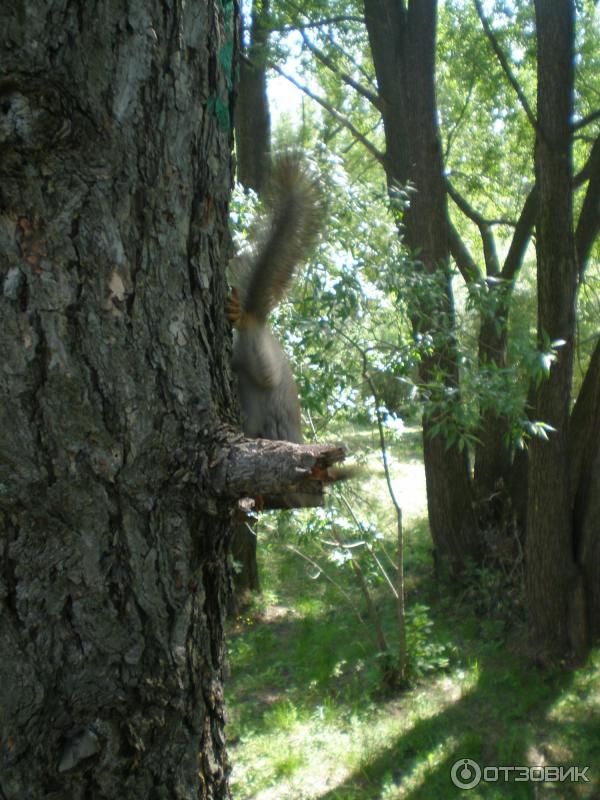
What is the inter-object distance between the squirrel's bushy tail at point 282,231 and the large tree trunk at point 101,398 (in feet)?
2.28

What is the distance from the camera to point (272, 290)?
2.93 meters

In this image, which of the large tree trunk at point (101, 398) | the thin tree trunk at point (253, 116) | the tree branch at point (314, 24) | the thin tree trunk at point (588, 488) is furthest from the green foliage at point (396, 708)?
the tree branch at point (314, 24)

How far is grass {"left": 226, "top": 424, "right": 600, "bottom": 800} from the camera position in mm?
4645

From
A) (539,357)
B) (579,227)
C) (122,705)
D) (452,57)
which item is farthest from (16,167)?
(452,57)

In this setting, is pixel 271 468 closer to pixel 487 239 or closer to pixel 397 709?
pixel 397 709

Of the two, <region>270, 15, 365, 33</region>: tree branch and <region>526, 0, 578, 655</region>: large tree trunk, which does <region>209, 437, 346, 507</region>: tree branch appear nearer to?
<region>526, 0, 578, 655</region>: large tree trunk

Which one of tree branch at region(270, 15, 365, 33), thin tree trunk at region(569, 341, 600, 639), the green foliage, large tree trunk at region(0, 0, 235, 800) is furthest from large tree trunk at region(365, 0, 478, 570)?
large tree trunk at region(0, 0, 235, 800)

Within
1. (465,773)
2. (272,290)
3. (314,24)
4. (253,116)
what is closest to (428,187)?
(253,116)

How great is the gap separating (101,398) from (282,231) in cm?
123

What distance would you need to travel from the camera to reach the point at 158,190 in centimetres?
150

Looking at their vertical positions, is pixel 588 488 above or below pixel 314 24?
below

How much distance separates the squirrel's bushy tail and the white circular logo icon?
303 centimetres

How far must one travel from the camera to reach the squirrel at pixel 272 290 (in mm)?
2285

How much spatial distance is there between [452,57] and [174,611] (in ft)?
32.4
